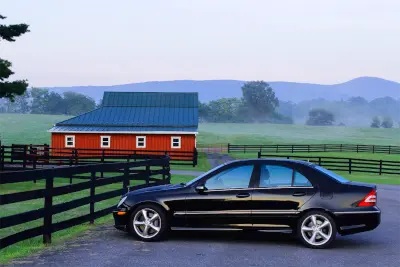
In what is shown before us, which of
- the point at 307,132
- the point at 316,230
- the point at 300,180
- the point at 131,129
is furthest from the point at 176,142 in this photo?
the point at 307,132

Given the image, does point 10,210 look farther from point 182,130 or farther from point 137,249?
point 182,130

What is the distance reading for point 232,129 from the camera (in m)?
161

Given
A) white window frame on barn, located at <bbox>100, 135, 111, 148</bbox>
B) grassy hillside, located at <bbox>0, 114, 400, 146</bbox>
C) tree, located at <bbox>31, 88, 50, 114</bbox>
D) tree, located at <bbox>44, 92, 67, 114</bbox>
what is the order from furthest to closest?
tree, located at <bbox>31, 88, 50, 114</bbox>
tree, located at <bbox>44, 92, 67, 114</bbox>
grassy hillside, located at <bbox>0, 114, 400, 146</bbox>
white window frame on barn, located at <bbox>100, 135, 111, 148</bbox>

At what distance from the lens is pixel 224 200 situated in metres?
10.5

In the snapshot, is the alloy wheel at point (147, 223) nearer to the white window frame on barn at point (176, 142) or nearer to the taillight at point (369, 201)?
the taillight at point (369, 201)

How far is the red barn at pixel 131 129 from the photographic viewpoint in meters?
51.0

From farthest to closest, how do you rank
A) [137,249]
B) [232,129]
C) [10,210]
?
1. [232,129]
2. [10,210]
3. [137,249]

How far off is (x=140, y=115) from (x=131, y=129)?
3363 mm

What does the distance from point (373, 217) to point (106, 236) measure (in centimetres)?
461

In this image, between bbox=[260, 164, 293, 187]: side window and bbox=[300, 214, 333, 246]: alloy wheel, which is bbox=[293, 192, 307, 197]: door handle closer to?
bbox=[260, 164, 293, 187]: side window

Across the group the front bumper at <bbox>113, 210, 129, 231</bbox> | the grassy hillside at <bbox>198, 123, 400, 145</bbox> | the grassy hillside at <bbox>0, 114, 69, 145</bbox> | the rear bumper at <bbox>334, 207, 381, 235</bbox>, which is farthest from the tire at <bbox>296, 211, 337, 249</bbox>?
the grassy hillside at <bbox>198, 123, 400, 145</bbox>

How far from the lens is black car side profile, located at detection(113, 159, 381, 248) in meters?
10.3

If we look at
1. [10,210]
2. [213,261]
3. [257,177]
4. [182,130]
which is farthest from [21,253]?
[182,130]

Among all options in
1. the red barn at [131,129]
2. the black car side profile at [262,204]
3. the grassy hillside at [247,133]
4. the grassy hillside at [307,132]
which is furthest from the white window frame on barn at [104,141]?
the grassy hillside at [307,132]
